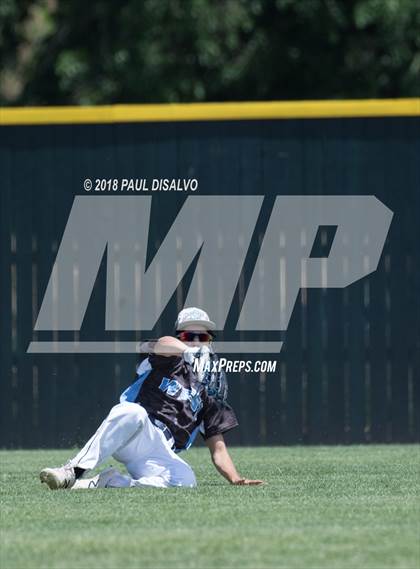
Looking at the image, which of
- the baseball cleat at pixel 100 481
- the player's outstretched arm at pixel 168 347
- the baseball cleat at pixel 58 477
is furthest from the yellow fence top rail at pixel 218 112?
the baseball cleat at pixel 58 477

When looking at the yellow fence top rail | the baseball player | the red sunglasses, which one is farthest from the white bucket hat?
the yellow fence top rail

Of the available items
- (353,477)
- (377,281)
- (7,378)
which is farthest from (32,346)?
(353,477)

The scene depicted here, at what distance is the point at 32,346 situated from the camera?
11.9m

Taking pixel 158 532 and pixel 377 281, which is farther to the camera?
pixel 377 281

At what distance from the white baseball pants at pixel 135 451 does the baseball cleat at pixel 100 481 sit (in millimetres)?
22

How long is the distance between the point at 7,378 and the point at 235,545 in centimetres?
586

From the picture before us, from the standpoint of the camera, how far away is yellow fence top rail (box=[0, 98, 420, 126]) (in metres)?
11.8

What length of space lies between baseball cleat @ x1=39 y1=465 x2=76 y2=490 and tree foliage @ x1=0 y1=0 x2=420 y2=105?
29.8ft

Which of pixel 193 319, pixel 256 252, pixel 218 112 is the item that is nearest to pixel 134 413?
pixel 193 319

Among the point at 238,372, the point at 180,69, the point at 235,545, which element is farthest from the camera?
the point at 180,69

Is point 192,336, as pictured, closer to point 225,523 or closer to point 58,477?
point 58,477

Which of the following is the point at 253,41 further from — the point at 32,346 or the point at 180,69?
the point at 32,346

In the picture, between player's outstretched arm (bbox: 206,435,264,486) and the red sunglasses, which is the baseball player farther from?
the red sunglasses

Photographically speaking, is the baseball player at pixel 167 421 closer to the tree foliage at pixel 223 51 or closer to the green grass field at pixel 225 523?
the green grass field at pixel 225 523
